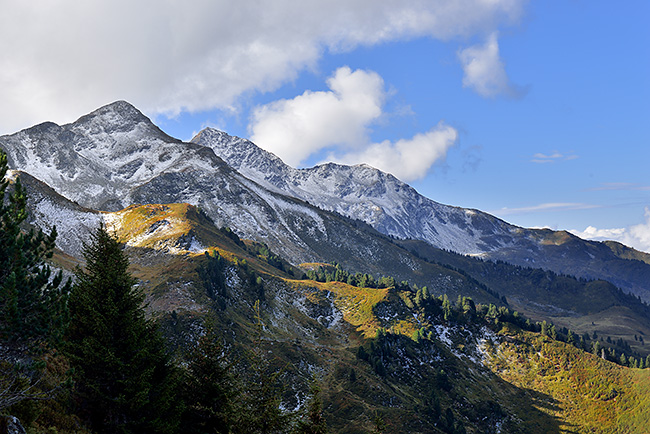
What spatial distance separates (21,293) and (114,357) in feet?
20.9

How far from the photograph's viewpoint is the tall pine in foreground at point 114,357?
2394 centimetres

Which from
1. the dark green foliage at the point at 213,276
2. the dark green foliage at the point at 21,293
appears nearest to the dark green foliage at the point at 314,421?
the dark green foliage at the point at 21,293

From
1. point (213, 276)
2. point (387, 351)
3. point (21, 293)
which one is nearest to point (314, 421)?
point (21, 293)

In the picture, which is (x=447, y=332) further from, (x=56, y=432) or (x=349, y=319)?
(x=56, y=432)

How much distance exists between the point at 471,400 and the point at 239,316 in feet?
232

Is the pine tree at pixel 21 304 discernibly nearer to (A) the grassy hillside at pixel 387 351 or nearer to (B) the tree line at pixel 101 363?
(B) the tree line at pixel 101 363

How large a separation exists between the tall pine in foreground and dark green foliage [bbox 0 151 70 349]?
2664 millimetres

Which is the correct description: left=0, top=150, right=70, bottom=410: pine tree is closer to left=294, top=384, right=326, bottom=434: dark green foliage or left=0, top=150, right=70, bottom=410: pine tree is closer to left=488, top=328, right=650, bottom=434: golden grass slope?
left=294, top=384, right=326, bottom=434: dark green foliage

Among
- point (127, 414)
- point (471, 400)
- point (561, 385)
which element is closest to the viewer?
point (127, 414)

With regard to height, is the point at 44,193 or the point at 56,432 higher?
the point at 44,193

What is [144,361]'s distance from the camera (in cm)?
2619

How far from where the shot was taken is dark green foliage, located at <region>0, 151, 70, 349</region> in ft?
64.3

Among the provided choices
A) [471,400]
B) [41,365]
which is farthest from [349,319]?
[41,365]

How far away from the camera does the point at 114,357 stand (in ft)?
76.5
